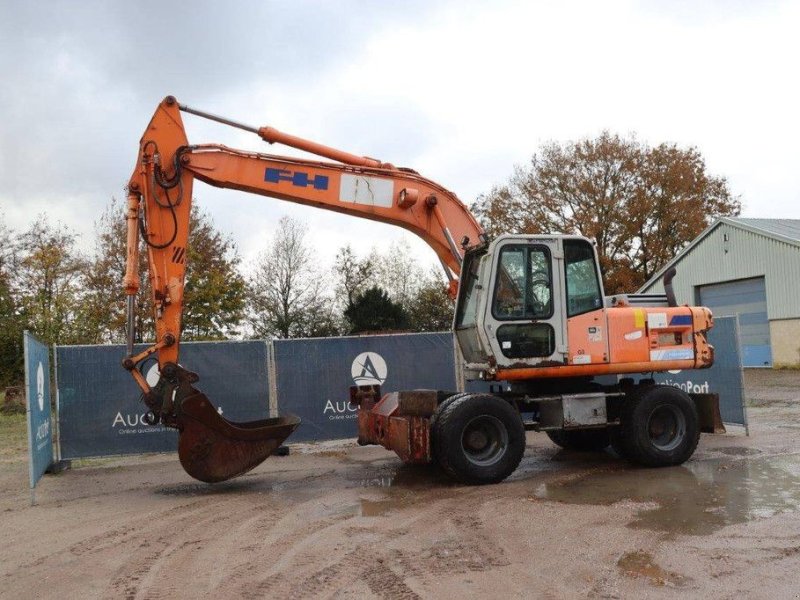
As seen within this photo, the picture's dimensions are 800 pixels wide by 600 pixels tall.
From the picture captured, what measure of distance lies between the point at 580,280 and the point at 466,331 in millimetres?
1566

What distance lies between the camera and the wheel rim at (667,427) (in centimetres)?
955

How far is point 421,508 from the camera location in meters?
7.42

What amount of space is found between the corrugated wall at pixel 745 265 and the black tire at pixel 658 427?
22609 mm

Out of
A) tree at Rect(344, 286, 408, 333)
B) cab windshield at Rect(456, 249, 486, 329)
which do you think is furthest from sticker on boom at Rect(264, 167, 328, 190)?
tree at Rect(344, 286, 408, 333)

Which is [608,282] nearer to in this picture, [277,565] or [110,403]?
[110,403]

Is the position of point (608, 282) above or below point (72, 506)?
above

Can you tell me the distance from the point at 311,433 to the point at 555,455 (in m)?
4.09

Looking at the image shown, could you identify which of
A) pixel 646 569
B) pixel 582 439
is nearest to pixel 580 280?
pixel 582 439

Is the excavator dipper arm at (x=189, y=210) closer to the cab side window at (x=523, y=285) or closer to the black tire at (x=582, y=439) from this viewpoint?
the cab side window at (x=523, y=285)

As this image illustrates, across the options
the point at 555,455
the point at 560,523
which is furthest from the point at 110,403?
the point at 560,523

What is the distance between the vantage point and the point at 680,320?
962cm

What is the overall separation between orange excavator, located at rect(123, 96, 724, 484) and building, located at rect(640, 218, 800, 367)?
2131 centimetres

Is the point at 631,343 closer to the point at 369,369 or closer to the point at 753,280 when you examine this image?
the point at 369,369

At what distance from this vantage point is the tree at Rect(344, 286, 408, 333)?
41.6 m
